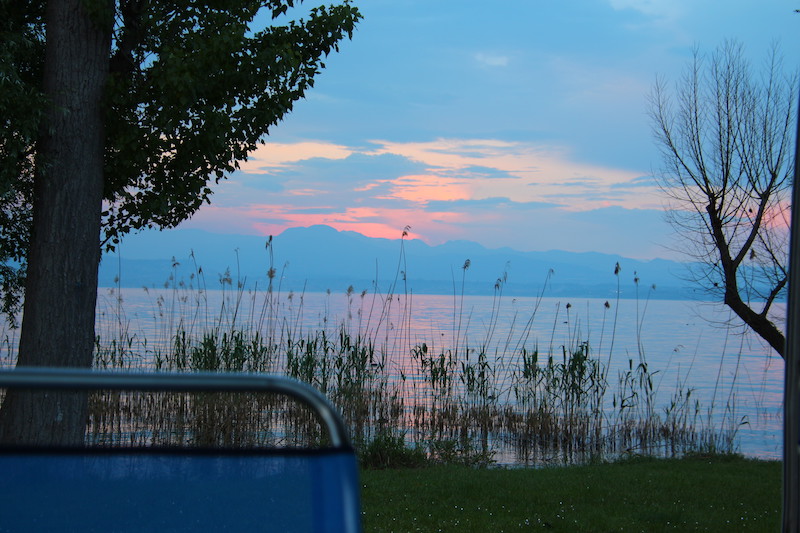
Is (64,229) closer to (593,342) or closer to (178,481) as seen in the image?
(178,481)

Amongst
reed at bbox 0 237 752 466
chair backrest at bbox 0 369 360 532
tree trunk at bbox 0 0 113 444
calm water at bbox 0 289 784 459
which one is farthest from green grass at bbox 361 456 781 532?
chair backrest at bbox 0 369 360 532

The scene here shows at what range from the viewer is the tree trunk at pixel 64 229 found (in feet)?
17.8

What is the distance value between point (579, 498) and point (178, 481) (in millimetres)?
5018

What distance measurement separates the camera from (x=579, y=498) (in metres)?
5.93

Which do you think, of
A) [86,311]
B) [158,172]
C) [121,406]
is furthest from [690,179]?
[121,406]

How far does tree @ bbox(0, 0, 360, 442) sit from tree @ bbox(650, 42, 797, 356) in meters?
4.01

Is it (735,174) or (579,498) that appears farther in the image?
(735,174)

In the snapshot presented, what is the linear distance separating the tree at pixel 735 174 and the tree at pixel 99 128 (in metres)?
4.01

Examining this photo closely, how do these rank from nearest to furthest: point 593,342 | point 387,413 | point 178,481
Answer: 1. point 178,481
2. point 387,413
3. point 593,342

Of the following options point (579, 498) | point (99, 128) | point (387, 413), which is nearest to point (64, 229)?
point (99, 128)

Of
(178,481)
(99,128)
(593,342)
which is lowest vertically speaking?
(593,342)

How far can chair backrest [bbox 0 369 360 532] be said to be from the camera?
145 cm

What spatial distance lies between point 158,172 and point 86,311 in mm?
1179

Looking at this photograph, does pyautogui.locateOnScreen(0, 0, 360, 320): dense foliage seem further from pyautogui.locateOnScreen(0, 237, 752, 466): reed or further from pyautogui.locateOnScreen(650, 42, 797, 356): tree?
pyautogui.locateOnScreen(650, 42, 797, 356): tree
